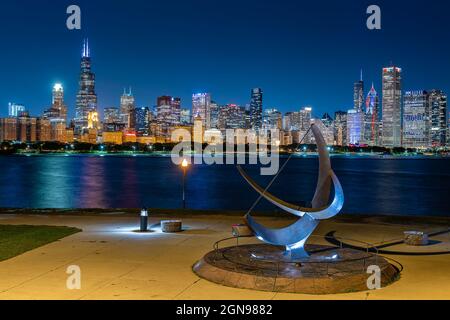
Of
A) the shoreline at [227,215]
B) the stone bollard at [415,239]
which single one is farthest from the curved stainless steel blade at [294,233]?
the shoreline at [227,215]

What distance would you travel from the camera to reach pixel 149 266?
38.3 ft

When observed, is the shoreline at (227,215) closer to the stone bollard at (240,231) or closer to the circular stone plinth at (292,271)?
the stone bollard at (240,231)

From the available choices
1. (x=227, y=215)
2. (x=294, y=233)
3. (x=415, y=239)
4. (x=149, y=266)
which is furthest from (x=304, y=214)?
(x=227, y=215)

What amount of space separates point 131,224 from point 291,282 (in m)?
9.46

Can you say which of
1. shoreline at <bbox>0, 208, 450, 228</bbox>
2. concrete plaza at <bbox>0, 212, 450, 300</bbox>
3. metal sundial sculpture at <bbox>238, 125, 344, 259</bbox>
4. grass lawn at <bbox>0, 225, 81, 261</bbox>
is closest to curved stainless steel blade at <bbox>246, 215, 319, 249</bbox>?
metal sundial sculpture at <bbox>238, 125, 344, 259</bbox>

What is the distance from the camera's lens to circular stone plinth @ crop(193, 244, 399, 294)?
9.88m

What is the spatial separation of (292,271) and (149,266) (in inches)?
123

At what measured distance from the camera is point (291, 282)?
9914 mm

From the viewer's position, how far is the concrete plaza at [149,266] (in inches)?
374

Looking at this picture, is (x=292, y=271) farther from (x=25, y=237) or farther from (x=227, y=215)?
(x=227, y=215)

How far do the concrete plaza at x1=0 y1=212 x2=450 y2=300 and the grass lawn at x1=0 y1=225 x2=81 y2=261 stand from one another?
1.10 ft

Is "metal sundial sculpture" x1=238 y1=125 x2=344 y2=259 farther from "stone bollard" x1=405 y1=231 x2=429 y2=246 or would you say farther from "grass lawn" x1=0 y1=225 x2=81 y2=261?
"grass lawn" x1=0 y1=225 x2=81 y2=261
